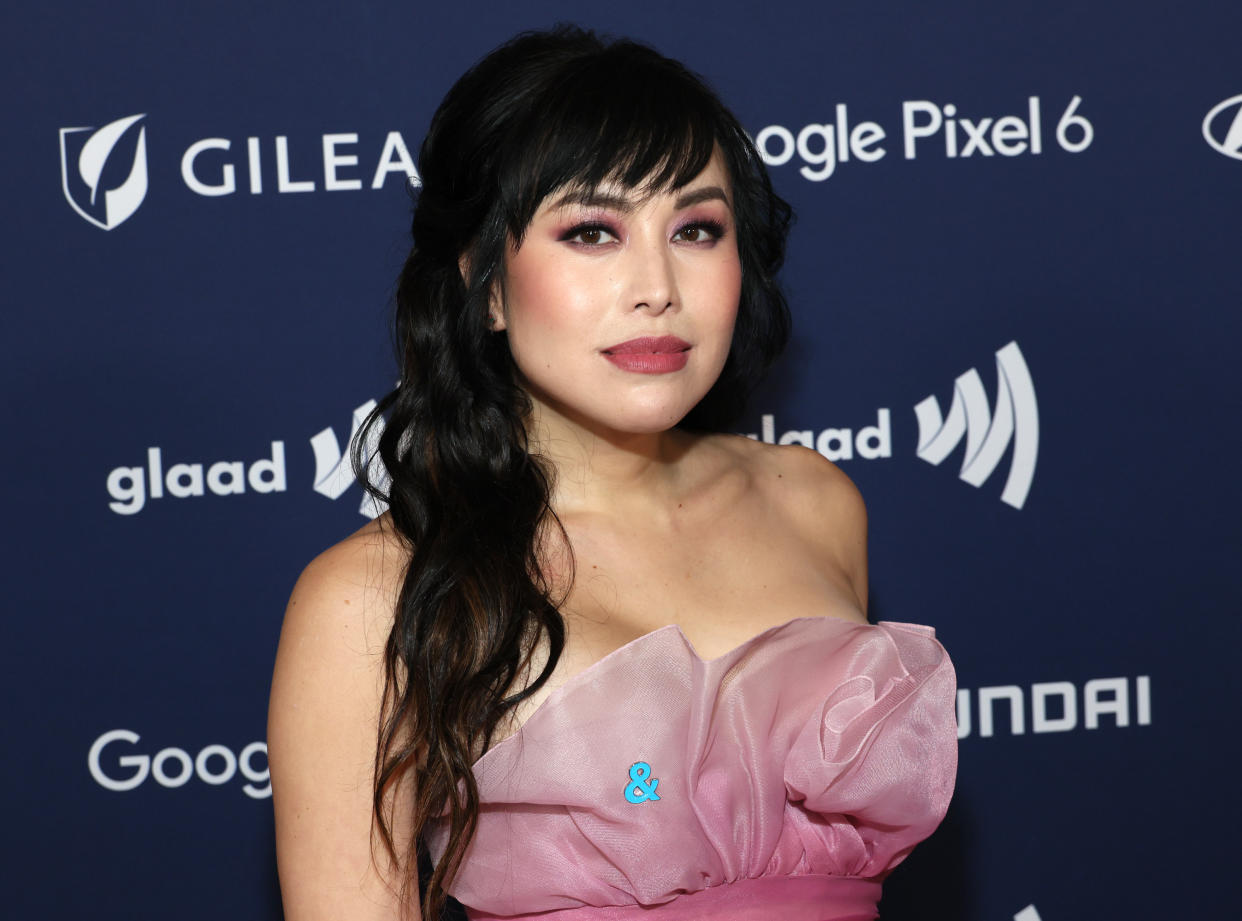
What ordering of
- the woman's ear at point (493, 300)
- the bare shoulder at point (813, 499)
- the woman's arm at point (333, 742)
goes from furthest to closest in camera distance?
the bare shoulder at point (813, 499) → the woman's ear at point (493, 300) → the woman's arm at point (333, 742)

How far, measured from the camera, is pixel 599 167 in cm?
129

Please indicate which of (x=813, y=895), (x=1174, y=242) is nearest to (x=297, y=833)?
(x=813, y=895)

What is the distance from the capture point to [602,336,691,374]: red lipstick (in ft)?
4.29

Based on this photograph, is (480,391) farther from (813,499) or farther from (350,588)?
(813,499)

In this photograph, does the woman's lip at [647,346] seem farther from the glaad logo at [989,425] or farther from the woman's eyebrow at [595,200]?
the glaad logo at [989,425]

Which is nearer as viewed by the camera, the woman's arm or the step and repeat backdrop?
the woman's arm

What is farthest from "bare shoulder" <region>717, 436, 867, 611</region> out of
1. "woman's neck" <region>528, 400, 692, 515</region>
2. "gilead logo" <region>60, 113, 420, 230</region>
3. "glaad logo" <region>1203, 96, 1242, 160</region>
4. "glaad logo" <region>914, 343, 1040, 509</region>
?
"glaad logo" <region>1203, 96, 1242, 160</region>

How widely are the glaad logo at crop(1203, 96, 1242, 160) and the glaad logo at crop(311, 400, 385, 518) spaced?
1.28 m

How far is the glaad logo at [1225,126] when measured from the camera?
6.49 feet

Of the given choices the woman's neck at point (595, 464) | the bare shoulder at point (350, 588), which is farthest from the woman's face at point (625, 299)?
the bare shoulder at point (350, 588)

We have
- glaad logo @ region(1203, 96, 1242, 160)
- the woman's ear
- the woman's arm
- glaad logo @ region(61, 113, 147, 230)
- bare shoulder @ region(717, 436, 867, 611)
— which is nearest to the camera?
the woman's arm

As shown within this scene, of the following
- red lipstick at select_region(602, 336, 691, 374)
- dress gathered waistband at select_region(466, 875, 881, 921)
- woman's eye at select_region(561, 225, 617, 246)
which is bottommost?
dress gathered waistband at select_region(466, 875, 881, 921)

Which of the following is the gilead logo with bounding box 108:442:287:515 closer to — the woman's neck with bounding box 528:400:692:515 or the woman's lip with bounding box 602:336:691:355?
the woman's neck with bounding box 528:400:692:515

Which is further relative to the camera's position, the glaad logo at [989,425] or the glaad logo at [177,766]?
the glaad logo at [989,425]
